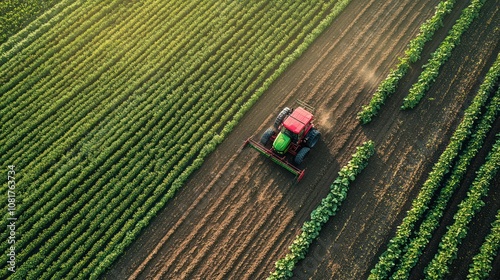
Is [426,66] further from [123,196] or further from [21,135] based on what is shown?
[21,135]

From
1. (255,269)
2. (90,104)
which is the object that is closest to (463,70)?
(255,269)

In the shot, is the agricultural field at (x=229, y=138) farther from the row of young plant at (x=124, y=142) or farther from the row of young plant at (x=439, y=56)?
the row of young plant at (x=439, y=56)

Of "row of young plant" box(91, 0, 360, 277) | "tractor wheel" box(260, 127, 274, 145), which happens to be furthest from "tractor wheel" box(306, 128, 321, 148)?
"row of young plant" box(91, 0, 360, 277)

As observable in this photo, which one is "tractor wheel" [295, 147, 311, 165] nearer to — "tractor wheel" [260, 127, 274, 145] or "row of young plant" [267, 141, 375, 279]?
"tractor wheel" [260, 127, 274, 145]

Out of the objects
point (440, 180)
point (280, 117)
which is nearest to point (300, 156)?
point (280, 117)

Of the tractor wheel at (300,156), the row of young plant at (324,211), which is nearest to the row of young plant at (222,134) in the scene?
the tractor wheel at (300,156)
